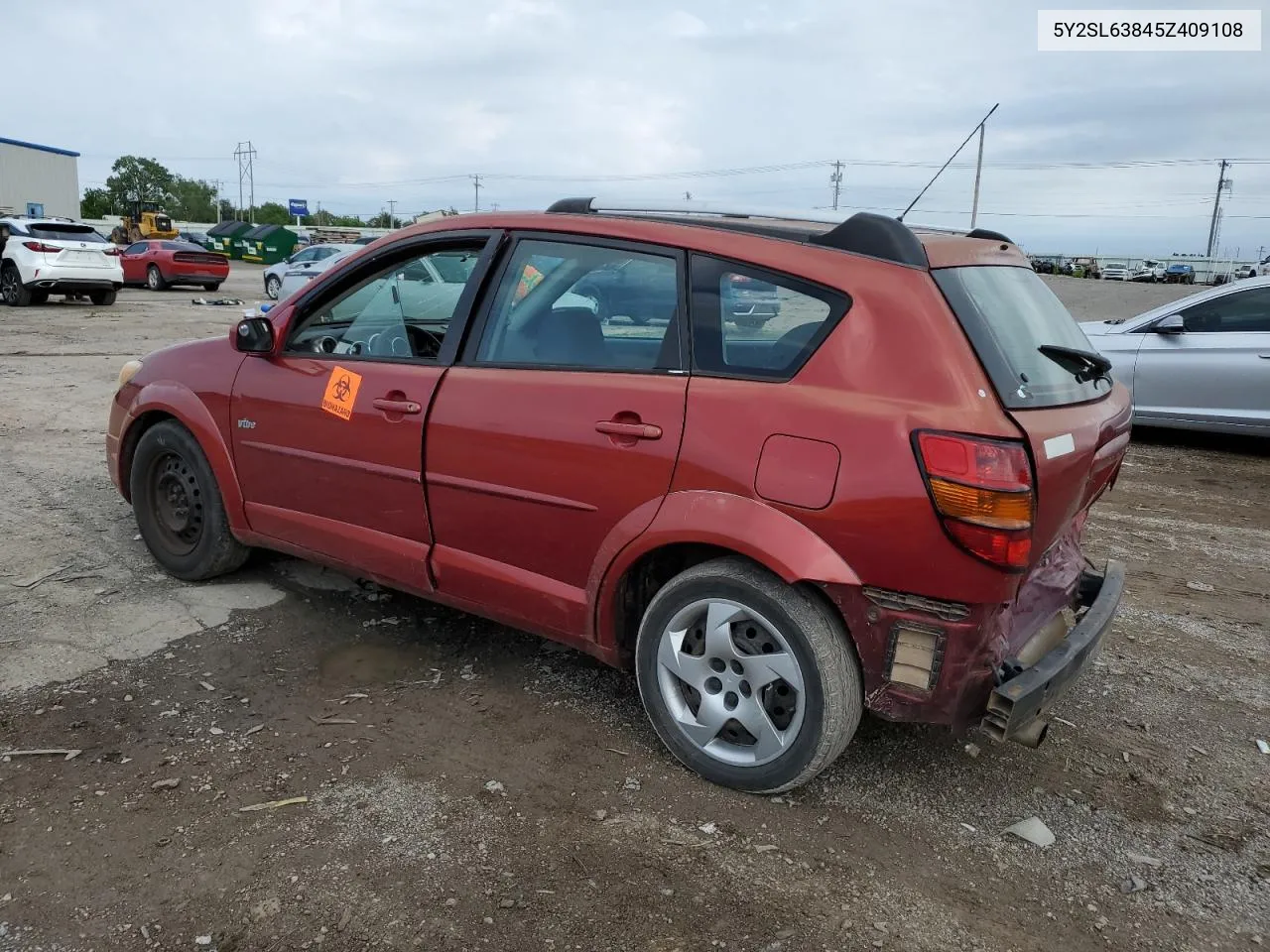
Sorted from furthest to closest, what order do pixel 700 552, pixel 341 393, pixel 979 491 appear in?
pixel 341 393
pixel 700 552
pixel 979 491

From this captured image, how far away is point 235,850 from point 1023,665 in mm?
2277

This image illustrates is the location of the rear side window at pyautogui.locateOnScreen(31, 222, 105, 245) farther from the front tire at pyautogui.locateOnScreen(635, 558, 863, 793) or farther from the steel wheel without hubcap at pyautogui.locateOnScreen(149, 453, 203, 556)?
the front tire at pyautogui.locateOnScreen(635, 558, 863, 793)

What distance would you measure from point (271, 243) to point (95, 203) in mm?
63785

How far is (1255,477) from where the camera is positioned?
24.1 ft

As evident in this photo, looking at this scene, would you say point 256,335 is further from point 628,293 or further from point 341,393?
point 628,293

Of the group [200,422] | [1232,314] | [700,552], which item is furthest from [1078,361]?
[1232,314]

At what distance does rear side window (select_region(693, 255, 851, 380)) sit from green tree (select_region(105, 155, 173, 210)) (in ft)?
385

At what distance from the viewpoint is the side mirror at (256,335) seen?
3.88 metres

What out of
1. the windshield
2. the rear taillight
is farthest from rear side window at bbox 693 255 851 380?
the rear taillight

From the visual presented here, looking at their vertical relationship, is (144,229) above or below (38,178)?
below

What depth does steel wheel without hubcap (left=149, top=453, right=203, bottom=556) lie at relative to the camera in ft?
Result: 14.3

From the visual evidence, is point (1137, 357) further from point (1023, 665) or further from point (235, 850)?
point (235, 850)

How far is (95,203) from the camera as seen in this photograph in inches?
3772

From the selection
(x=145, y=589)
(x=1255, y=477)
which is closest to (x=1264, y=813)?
(x=145, y=589)
